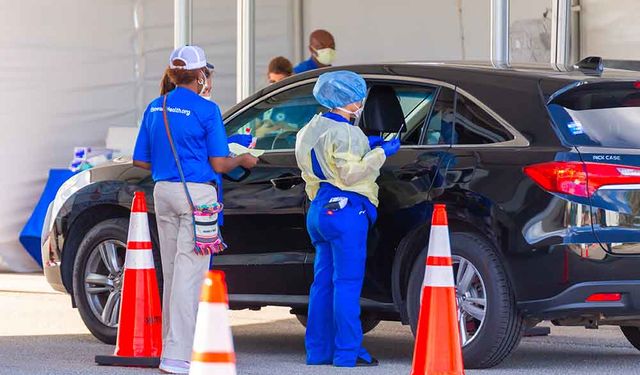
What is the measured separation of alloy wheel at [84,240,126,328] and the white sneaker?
137cm

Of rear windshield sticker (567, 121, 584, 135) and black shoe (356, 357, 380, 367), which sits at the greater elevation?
rear windshield sticker (567, 121, 584, 135)

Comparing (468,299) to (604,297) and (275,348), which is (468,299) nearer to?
(604,297)

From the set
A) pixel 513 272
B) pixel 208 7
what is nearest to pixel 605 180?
pixel 513 272

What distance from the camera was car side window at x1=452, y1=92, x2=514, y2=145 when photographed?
7.64 m

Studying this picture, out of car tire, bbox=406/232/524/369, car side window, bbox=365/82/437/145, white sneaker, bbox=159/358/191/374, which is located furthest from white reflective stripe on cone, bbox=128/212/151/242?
car tire, bbox=406/232/524/369

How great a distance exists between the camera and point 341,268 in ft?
25.4

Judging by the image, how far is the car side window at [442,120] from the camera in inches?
310

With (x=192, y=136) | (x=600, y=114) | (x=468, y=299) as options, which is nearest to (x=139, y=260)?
(x=192, y=136)

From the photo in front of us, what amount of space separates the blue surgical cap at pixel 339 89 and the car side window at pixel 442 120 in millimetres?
413

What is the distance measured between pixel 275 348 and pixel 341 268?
1472 millimetres

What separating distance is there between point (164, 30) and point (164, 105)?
757cm

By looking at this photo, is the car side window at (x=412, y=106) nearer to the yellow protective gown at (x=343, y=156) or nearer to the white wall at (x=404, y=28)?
the yellow protective gown at (x=343, y=156)

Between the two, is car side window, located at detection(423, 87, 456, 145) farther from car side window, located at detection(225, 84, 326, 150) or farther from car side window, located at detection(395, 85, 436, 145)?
car side window, located at detection(225, 84, 326, 150)

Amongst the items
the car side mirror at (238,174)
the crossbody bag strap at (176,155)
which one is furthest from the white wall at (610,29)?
the crossbody bag strap at (176,155)
